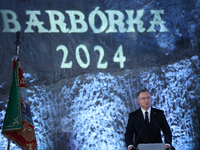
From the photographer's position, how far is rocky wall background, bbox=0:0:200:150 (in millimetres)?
3549

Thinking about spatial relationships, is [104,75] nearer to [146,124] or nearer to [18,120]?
[146,124]

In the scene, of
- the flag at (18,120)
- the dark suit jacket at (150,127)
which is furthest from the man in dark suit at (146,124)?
the flag at (18,120)

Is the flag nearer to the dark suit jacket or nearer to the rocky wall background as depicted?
the rocky wall background

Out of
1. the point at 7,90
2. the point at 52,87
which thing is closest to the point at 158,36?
the point at 52,87

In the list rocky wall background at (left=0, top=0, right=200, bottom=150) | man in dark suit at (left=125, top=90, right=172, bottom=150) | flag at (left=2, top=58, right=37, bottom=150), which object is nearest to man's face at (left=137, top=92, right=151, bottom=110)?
man in dark suit at (left=125, top=90, right=172, bottom=150)

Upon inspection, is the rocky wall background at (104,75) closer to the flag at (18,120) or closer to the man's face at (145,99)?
the flag at (18,120)

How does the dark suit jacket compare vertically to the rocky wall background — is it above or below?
below

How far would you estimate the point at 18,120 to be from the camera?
9.62 feet

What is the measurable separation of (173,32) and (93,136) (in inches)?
73.5

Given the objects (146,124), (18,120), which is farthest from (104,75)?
(18,120)

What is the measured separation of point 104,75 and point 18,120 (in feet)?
4.36

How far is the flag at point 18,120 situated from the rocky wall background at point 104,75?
0.50m

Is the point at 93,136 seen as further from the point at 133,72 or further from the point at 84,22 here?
the point at 84,22

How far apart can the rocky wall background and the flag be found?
50 cm
